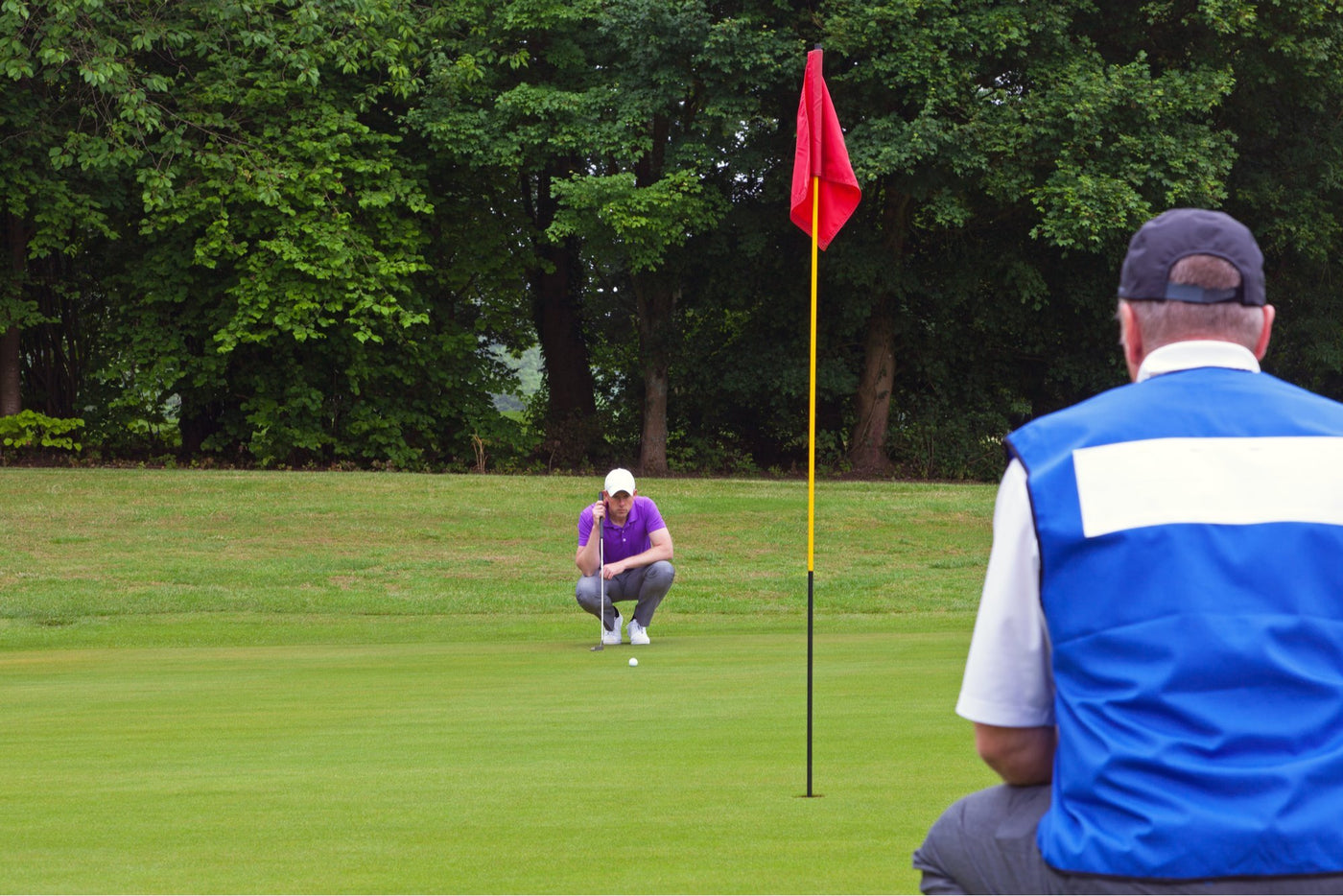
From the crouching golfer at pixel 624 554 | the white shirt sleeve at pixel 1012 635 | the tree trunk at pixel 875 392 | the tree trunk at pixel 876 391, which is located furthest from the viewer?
the tree trunk at pixel 875 392

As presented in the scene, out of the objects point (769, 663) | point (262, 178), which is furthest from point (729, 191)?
point (769, 663)

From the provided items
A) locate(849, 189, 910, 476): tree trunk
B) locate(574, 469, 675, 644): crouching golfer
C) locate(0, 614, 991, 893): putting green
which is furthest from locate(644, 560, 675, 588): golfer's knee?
locate(849, 189, 910, 476): tree trunk

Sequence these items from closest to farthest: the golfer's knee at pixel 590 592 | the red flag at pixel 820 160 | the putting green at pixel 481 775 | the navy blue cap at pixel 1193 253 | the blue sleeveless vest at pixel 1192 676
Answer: the blue sleeveless vest at pixel 1192 676 → the navy blue cap at pixel 1193 253 → the putting green at pixel 481 775 → the red flag at pixel 820 160 → the golfer's knee at pixel 590 592

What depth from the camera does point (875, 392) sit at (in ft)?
105

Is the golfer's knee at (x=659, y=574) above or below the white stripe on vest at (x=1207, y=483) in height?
below

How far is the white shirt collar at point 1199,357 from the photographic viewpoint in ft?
7.91

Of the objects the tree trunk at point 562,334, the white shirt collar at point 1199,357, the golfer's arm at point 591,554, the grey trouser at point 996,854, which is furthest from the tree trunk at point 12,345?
the white shirt collar at point 1199,357

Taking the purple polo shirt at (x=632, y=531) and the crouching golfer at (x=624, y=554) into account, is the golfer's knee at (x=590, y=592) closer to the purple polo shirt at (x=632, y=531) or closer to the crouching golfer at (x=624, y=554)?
the crouching golfer at (x=624, y=554)

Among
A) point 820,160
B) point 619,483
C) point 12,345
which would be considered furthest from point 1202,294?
point 12,345

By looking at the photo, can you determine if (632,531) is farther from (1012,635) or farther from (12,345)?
(12,345)

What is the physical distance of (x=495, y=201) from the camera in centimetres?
3288

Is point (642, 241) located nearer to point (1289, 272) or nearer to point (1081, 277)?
point (1081, 277)

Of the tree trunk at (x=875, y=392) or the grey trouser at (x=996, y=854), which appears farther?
the tree trunk at (x=875, y=392)

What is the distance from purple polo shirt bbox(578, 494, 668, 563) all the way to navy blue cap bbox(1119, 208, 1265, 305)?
31.9ft
